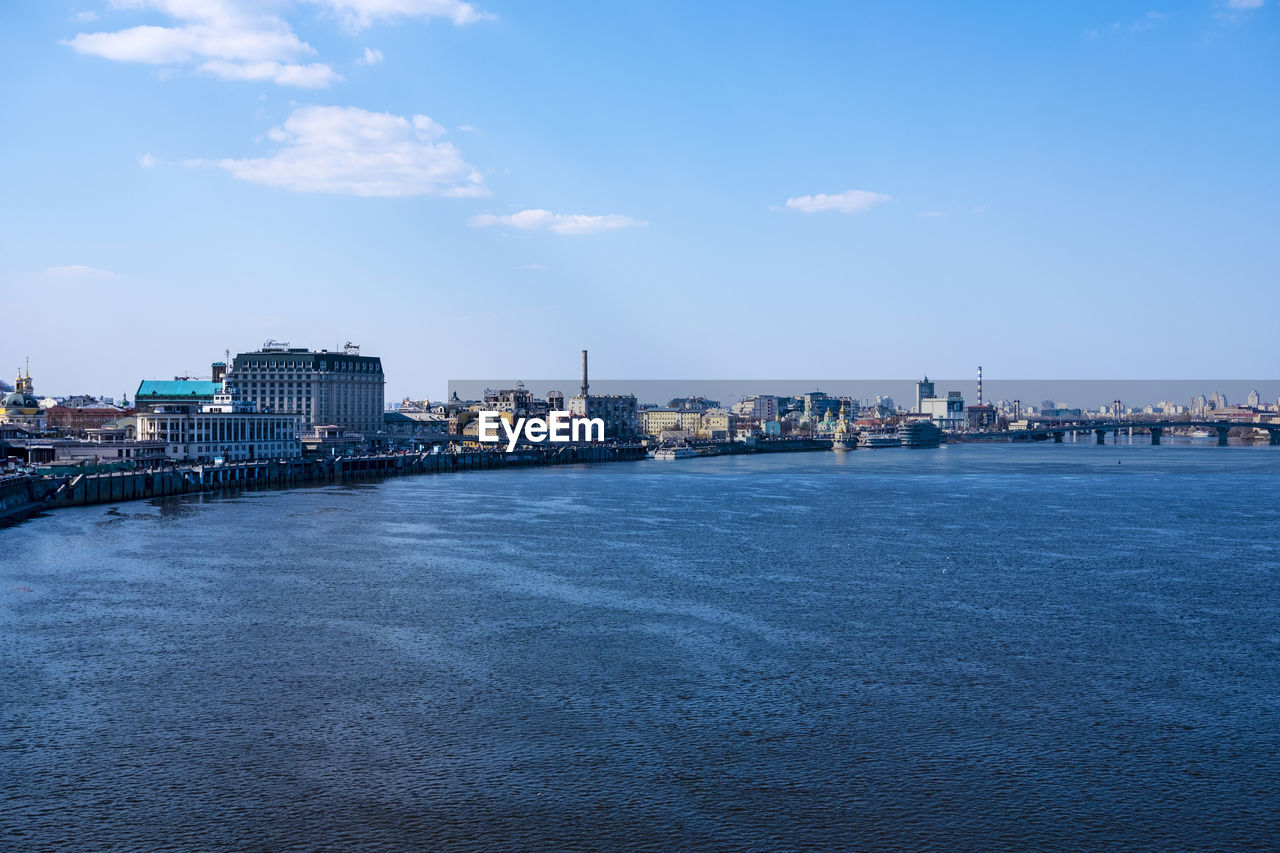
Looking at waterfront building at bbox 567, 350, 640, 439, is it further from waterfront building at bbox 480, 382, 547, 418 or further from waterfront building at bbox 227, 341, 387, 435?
waterfront building at bbox 227, 341, 387, 435

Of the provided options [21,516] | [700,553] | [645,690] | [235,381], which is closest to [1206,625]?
[645,690]

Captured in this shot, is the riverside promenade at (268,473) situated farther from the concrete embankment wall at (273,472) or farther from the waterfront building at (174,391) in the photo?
the waterfront building at (174,391)

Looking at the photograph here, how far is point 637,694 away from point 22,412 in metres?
104

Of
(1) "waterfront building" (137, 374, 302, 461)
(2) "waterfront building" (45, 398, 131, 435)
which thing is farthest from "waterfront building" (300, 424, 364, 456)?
(2) "waterfront building" (45, 398, 131, 435)

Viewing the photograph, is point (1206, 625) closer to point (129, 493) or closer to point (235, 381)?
point (129, 493)

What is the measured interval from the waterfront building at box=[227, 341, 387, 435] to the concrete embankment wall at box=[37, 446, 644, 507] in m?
28.1

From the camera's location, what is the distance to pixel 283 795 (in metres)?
16.8

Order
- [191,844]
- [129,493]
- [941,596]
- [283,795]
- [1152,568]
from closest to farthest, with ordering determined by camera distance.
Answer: [191,844] → [283,795] → [941,596] → [1152,568] → [129,493]

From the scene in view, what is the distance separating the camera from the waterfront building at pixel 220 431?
281 feet

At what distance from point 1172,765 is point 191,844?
15948 millimetres

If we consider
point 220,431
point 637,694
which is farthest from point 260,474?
point 637,694

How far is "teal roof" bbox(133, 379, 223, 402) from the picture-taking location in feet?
366

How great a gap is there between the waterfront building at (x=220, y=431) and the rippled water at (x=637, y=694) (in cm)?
4309

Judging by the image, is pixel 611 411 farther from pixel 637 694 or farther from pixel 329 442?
pixel 637 694
